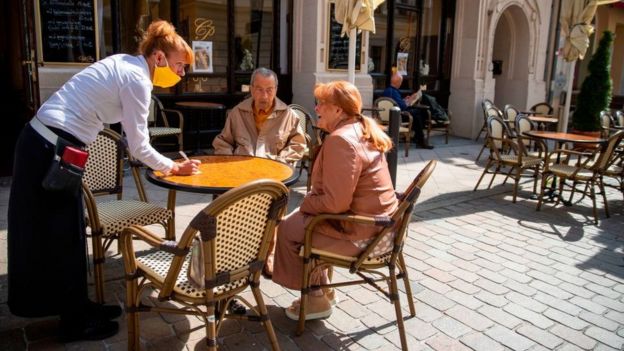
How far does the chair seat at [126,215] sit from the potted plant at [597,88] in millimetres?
10082

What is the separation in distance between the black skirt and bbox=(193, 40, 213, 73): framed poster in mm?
5895

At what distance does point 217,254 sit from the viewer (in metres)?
2.09

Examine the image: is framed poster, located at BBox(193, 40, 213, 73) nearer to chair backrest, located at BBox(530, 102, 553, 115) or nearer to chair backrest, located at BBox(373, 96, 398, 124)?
chair backrest, located at BBox(373, 96, 398, 124)

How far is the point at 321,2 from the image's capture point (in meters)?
8.36

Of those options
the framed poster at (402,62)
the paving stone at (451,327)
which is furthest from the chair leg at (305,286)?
the framed poster at (402,62)

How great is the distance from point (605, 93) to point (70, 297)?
11286mm

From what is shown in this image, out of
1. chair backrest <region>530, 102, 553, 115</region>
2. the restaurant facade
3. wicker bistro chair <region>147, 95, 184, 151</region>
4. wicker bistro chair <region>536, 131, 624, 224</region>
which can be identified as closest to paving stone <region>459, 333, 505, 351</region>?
wicker bistro chair <region>536, 131, 624, 224</region>

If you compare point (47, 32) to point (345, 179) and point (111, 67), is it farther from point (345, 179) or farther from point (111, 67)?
point (345, 179)

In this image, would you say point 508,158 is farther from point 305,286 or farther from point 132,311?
point 132,311

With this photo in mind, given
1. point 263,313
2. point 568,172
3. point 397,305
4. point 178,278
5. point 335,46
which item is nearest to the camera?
point 178,278

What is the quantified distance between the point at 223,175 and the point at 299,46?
20.1 feet

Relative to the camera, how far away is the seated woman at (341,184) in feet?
8.20

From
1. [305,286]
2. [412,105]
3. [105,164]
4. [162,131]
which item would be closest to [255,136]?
[105,164]

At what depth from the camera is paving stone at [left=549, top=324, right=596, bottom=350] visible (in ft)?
9.42
